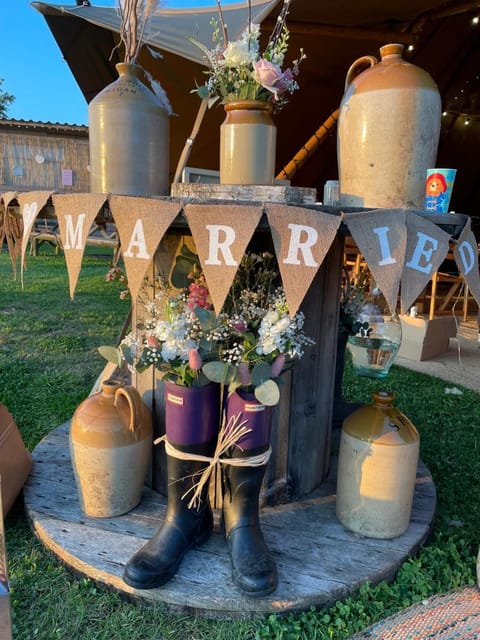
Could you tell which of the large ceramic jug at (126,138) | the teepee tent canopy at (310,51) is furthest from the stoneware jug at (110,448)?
the teepee tent canopy at (310,51)

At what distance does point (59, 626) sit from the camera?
123 cm

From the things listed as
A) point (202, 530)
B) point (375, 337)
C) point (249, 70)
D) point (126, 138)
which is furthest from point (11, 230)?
point (375, 337)

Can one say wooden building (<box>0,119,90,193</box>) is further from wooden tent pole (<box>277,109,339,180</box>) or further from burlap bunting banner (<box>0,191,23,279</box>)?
burlap bunting banner (<box>0,191,23,279</box>)

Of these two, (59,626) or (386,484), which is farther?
(386,484)

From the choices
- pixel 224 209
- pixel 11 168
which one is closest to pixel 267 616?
pixel 224 209

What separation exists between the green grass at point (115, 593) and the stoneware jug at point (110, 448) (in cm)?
22

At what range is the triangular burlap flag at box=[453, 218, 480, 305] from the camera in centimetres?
113

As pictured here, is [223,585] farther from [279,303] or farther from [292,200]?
[292,200]

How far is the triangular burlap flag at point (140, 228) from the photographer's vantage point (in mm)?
1078

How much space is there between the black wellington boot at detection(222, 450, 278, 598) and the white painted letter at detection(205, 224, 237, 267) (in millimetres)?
610

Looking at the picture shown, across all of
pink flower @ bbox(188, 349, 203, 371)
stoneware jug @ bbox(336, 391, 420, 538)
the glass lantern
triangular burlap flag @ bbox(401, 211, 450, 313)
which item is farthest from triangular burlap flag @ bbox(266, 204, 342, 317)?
the glass lantern

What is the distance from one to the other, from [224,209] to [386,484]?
1.00 m

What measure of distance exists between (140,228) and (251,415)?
0.60 metres

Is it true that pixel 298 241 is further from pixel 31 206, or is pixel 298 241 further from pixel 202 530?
pixel 202 530
